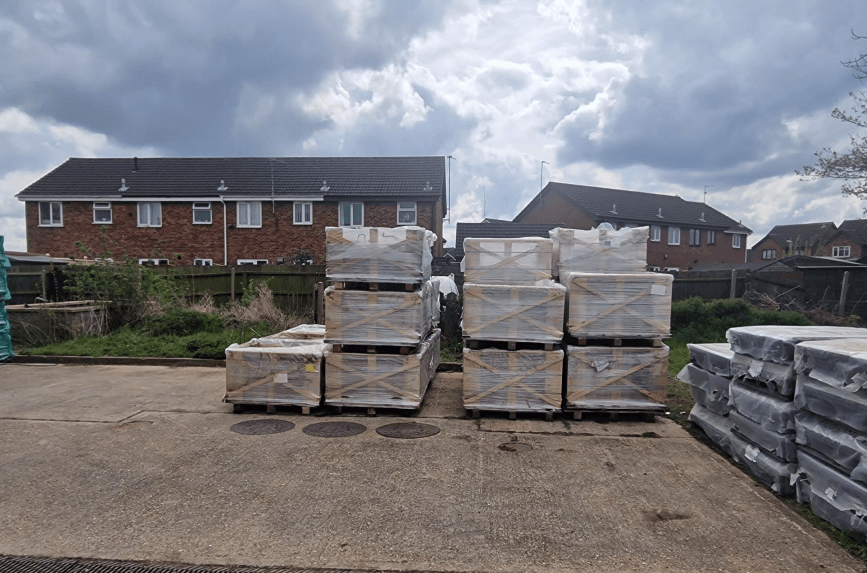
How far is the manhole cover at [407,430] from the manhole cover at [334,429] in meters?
0.28

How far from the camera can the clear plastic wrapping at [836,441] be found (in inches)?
141

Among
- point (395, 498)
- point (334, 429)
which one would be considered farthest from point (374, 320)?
point (395, 498)

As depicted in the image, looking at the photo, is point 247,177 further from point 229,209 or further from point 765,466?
point 765,466

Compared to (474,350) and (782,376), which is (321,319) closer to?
(474,350)

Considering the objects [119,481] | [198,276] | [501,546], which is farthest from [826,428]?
[198,276]

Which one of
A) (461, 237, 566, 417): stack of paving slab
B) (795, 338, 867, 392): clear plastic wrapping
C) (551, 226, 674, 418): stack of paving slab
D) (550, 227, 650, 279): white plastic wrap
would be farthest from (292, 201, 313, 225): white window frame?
(795, 338, 867, 392): clear plastic wrapping

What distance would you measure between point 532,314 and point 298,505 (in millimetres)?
3721

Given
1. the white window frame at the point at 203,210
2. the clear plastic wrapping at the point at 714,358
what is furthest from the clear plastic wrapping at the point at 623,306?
the white window frame at the point at 203,210

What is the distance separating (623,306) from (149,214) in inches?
955

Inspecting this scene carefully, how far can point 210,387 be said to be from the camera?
8242mm

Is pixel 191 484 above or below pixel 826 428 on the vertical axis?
below

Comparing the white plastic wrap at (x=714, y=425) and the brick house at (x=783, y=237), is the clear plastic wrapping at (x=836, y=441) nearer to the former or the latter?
the white plastic wrap at (x=714, y=425)

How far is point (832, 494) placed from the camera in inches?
150

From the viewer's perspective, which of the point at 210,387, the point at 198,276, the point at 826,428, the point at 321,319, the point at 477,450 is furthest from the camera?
the point at 198,276
